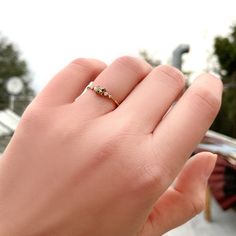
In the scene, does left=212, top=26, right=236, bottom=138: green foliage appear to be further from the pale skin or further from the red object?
the pale skin

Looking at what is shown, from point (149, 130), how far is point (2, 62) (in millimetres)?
25221

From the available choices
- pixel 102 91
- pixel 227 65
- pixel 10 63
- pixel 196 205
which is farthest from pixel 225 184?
pixel 10 63

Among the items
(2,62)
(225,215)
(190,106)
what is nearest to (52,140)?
(190,106)

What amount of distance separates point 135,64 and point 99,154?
111 millimetres

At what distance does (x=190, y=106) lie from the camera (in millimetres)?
461

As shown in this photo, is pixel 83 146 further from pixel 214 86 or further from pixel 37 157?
pixel 214 86

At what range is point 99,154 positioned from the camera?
447 millimetres

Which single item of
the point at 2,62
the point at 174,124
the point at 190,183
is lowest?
the point at 2,62

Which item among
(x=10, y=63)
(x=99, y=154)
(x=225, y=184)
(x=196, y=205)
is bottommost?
(x=10, y=63)

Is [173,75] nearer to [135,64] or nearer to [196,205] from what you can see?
[135,64]

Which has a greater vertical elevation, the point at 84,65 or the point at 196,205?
the point at 84,65

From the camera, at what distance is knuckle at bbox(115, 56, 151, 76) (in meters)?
0.50

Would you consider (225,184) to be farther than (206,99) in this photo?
Yes

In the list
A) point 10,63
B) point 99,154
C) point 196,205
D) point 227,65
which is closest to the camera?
point 99,154
